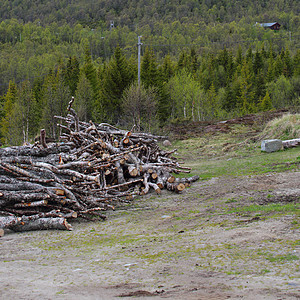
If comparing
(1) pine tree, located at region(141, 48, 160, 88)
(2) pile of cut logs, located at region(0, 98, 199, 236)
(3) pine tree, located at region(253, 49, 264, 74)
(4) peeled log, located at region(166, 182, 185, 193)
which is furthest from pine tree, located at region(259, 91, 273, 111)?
(4) peeled log, located at region(166, 182, 185, 193)

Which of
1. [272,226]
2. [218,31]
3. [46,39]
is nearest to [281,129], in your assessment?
[272,226]

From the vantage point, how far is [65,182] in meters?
8.54

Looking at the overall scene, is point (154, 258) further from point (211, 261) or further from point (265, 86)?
point (265, 86)

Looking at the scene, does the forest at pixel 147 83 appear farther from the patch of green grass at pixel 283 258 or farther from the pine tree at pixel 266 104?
the patch of green grass at pixel 283 258

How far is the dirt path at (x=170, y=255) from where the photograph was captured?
3459 millimetres

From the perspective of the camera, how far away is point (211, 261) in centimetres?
425

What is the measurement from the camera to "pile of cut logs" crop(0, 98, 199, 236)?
7512mm

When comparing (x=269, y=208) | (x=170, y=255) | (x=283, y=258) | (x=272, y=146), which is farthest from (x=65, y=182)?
(x=272, y=146)

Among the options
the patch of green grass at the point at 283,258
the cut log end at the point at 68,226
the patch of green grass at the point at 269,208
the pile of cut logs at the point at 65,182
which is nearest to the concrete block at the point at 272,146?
the pile of cut logs at the point at 65,182

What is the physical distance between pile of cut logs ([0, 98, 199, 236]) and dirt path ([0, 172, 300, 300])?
0.37 m

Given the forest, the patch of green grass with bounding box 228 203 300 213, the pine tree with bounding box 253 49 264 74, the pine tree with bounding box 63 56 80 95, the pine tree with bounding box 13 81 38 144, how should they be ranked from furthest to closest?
1. the pine tree with bounding box 253 49 264 74
2. the pine tree with bounding box 63 56 80 95
3. the pine tree with bounding box 13 81 38 144
4. the forest
5. the patch of green grass with bounding box 228 203 300 213

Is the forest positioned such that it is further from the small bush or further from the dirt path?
the dirt path

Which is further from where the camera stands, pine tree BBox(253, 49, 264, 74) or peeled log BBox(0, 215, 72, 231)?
pine tree BBox(253, 49, 264, 74)

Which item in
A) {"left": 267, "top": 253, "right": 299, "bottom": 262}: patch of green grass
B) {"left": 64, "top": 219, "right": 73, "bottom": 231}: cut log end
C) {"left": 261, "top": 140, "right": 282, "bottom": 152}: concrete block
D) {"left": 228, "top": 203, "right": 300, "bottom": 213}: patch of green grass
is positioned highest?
{"left": 267, "top": 253, "right": 299, "bottom": 262}: patch of green grass
